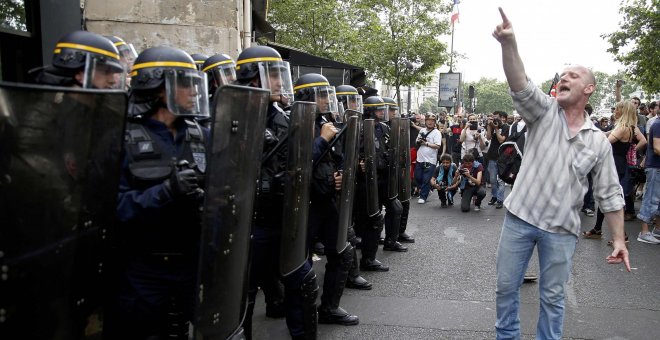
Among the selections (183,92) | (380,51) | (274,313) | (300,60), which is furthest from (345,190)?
(380,51)

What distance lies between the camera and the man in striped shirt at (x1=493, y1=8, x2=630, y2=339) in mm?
3178

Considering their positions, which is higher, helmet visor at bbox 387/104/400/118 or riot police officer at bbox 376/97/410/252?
helmet visor at bbox 387/104/400/118

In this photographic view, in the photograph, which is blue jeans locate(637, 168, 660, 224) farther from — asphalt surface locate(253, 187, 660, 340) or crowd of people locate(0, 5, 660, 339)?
crowd of people locate(0, 5, 660, 339)

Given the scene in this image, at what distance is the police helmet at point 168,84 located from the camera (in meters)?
2.40

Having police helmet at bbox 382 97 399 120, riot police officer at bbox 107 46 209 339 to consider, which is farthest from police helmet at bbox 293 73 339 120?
police helmet at bbox 382 97 399 120

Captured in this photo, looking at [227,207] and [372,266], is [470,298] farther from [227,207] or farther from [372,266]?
[227,207]

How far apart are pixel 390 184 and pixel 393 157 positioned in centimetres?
34

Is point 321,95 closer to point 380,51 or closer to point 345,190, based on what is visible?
point 345,190

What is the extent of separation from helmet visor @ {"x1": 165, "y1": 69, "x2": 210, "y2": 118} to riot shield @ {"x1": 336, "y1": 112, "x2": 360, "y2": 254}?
158cm

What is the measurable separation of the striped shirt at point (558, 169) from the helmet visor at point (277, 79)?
1.39 metres

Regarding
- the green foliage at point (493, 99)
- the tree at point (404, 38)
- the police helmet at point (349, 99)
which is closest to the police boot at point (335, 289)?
the police helmet at point (349, 99)

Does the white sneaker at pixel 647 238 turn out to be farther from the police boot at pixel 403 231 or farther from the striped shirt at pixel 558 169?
the striped shirt at pixel 558 169

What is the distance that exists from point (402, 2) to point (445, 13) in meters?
2.29

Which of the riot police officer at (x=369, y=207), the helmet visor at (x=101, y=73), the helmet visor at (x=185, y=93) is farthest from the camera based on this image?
the riot police officer at (x=369, y=207)
